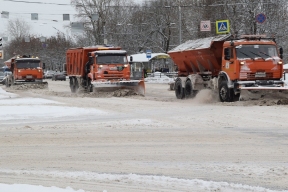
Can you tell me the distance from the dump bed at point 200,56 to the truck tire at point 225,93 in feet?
5.07

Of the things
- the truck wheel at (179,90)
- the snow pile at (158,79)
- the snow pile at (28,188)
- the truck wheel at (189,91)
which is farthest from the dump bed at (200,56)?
the snow pile at (158,79)

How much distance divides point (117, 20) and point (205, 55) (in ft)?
200

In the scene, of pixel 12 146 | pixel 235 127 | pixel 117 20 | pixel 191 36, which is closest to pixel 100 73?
pixel 235 127

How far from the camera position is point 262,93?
2172 cm

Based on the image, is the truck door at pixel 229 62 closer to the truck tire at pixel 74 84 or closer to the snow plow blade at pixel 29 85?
the truck tire at pixel 74 84

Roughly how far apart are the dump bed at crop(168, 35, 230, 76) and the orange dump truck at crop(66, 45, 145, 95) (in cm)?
246

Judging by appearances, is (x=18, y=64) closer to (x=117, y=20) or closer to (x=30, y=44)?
(x=117, y=20)

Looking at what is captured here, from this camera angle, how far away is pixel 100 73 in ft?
100

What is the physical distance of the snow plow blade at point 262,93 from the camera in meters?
21.5

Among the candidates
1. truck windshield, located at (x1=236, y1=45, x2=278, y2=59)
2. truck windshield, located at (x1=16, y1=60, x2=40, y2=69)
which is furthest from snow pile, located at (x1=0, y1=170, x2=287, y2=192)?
truck windshield, located at (x1=16, y1=60, x2=40, y2=69)

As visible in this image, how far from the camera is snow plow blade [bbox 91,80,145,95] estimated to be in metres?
29.7

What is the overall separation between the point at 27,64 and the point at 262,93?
26.4 m

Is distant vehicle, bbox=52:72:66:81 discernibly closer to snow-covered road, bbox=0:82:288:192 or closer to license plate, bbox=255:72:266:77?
license plate, bbox=255:72:266:77

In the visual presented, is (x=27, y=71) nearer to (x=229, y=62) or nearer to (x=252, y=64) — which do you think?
(x=229, y=62)
